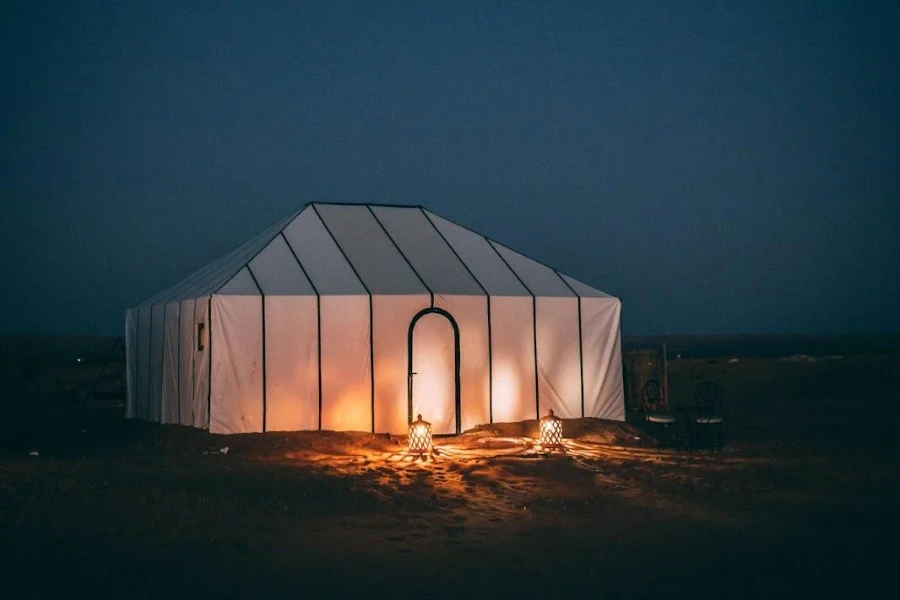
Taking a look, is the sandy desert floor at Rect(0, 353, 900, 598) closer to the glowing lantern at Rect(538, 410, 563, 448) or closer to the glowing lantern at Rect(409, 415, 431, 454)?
the glowing lantern at Rect(409, 415, 431, 454)

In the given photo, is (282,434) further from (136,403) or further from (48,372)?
(48,372)

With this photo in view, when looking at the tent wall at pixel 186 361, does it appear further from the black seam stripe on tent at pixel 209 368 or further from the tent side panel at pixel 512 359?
the tent side panel at pixel 512 359

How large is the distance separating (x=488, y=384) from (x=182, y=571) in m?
8.38

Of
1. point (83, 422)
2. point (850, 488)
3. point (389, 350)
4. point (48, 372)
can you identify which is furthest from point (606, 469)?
point (48, 372)

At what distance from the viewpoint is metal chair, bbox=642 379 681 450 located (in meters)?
11.8

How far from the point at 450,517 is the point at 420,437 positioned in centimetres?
390

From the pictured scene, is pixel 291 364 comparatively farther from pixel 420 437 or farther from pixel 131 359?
pixel 131 359

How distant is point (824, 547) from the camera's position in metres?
6.10

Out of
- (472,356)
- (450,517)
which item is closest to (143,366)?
(472,356)

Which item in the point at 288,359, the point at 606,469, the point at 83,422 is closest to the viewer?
the point at 606,469

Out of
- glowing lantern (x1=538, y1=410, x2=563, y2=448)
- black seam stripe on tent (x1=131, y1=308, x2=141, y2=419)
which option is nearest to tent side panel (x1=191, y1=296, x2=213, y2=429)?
black seam stripe on tent (x1=131, y1=308, x2=141, y2=419)

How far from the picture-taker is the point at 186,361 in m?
13.6

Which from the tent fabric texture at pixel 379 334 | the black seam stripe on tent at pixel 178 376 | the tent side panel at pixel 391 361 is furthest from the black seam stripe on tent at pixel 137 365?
the tent side panel at pixel 391 361

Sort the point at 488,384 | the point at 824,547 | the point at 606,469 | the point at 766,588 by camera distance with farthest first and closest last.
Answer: the point at 488,384 → the point at 606,469 → the point at 824,547 → the point at 766,588
